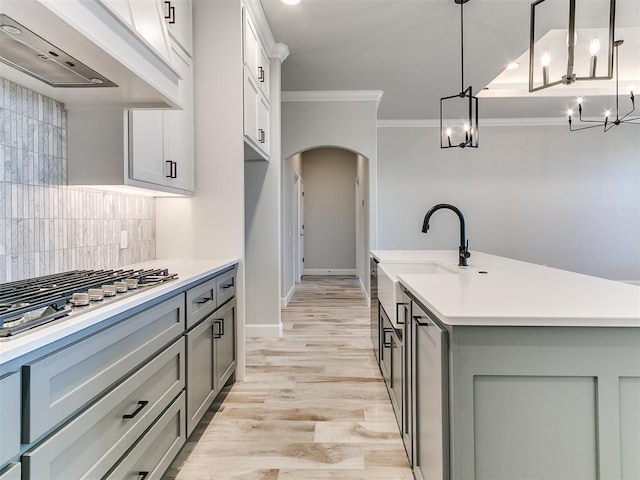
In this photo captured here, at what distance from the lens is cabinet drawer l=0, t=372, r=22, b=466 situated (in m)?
0.80

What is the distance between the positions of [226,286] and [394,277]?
3.58ft

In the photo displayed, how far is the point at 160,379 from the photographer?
1567 mm

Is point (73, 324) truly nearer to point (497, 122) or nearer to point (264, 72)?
point (264, 72)

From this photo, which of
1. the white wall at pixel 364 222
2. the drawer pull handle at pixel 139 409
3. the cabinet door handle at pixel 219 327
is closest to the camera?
the drawer pull handle at pixel 139 409

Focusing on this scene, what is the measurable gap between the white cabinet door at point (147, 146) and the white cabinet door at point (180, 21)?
54 cm

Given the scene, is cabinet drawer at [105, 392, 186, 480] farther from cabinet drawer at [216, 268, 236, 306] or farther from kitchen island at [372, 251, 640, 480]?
kitchen island at [372, 251, 640, 480]

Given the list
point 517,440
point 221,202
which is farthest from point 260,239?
point 517,440

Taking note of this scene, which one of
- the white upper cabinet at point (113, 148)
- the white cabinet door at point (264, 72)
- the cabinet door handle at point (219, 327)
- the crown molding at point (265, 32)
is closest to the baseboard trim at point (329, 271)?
the crown molding at point (265, 32)

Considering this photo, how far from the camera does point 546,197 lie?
22.2 feet

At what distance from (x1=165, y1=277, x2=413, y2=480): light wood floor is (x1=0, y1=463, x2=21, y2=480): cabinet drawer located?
1.03m

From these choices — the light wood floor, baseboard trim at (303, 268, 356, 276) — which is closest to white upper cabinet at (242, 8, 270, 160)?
the light wood floor

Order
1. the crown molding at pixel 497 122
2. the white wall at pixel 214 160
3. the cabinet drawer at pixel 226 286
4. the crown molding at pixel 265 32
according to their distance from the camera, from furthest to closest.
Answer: the crown molding at pixel 497 122 → the crown molding at pixel 265 32 → the white wall at pixel 214 160 → the cabinet drawer at pixel 226 286

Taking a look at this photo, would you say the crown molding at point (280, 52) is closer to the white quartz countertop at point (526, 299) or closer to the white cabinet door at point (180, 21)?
the white cabinet door at point (180, 21)

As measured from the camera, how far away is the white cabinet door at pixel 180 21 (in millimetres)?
2270
